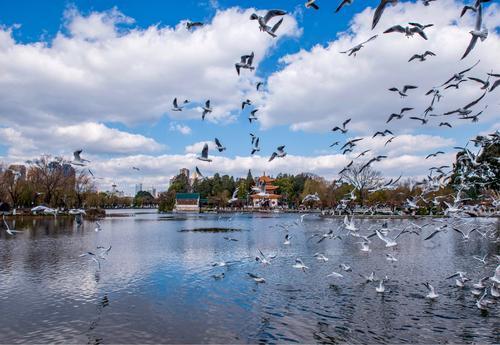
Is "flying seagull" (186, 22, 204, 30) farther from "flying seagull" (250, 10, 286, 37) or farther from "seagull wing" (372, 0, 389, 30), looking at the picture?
"seagull wing" (372, 0, 389, 30)

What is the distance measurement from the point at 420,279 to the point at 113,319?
1395 cm

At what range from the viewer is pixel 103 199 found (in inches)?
4065

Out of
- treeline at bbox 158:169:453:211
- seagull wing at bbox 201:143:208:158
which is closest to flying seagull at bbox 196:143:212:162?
seagull wing at bbox 201:143:208:158

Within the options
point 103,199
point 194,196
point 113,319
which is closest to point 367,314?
point 113,319

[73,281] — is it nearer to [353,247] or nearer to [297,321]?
[297,321]

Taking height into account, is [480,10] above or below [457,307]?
above

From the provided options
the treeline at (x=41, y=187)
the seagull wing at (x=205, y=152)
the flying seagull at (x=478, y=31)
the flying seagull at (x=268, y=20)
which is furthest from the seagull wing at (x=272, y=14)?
the treeline at (x=41, y=187)

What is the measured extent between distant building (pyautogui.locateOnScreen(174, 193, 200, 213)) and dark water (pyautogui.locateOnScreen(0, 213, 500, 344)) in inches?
4959

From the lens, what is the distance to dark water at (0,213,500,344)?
1171 centimetres

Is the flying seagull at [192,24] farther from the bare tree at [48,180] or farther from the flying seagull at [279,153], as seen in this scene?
the bare tree at [48,180]

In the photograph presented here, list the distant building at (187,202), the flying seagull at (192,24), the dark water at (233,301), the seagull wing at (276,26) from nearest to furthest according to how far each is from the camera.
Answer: the seagull wing at (276,26)
the dark water at (233,301)
the flying seagull at (192,24)
the distant building at (187,202)

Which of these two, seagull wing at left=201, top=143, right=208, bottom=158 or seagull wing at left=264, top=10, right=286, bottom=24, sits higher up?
seagull wing at left=264, top=10, right=286, bottom=24

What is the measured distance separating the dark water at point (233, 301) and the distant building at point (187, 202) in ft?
413

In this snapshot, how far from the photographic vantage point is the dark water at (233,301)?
11711 mm
